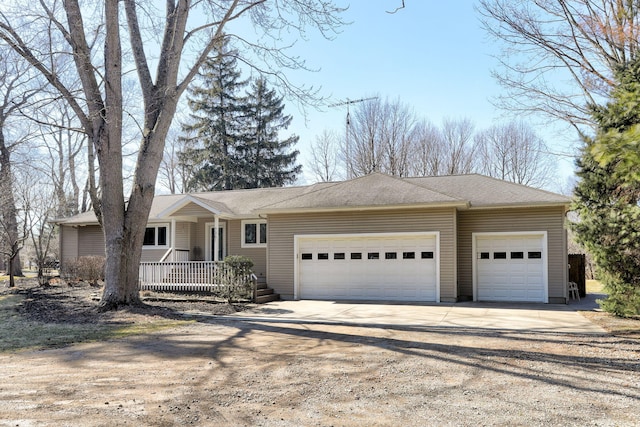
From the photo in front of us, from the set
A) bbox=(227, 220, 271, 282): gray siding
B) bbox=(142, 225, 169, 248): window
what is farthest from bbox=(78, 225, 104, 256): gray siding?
bbox=(227, 220, 271, 282): gray siding

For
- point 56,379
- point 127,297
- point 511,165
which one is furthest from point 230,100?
point 56,379

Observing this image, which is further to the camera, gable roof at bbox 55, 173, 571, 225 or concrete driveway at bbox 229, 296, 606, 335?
gable roof at bbox 55, 173, 571, 225

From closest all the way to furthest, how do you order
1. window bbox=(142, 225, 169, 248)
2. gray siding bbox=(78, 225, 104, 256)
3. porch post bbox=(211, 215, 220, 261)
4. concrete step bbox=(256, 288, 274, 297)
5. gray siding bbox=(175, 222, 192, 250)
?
1. concrete step bbox=(256, 288, 274, 297)
2. porch post bbox=(211, 215, 220, 261)
3. gray siding bbox=(175, 222, 192, 250)
4. window bbox=(142, 225, 169, 248)
5. gray siding bbox=(78, 225, 104, 256)

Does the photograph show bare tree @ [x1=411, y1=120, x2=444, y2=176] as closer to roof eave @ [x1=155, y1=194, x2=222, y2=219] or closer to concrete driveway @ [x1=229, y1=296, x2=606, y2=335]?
roof eave @ [x1=155, y1=194, x2=222, y2=219]

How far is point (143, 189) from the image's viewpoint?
1220 centimetres

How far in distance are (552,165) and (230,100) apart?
906 inches

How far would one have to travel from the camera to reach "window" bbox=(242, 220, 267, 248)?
17328 millimetres

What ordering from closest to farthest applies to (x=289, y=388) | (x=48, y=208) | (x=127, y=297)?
(x=289, y=388) → (x=127, y=297) → (x=48, y=208)

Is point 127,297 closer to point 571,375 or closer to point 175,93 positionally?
point 175,93

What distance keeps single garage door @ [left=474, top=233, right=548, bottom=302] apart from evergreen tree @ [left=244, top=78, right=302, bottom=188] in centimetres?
2185

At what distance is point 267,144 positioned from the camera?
116 ft

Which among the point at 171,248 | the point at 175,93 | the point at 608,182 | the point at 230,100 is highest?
the point at 230,100

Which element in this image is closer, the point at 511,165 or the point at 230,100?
the point at 511,165

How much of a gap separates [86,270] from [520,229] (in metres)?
15.6
